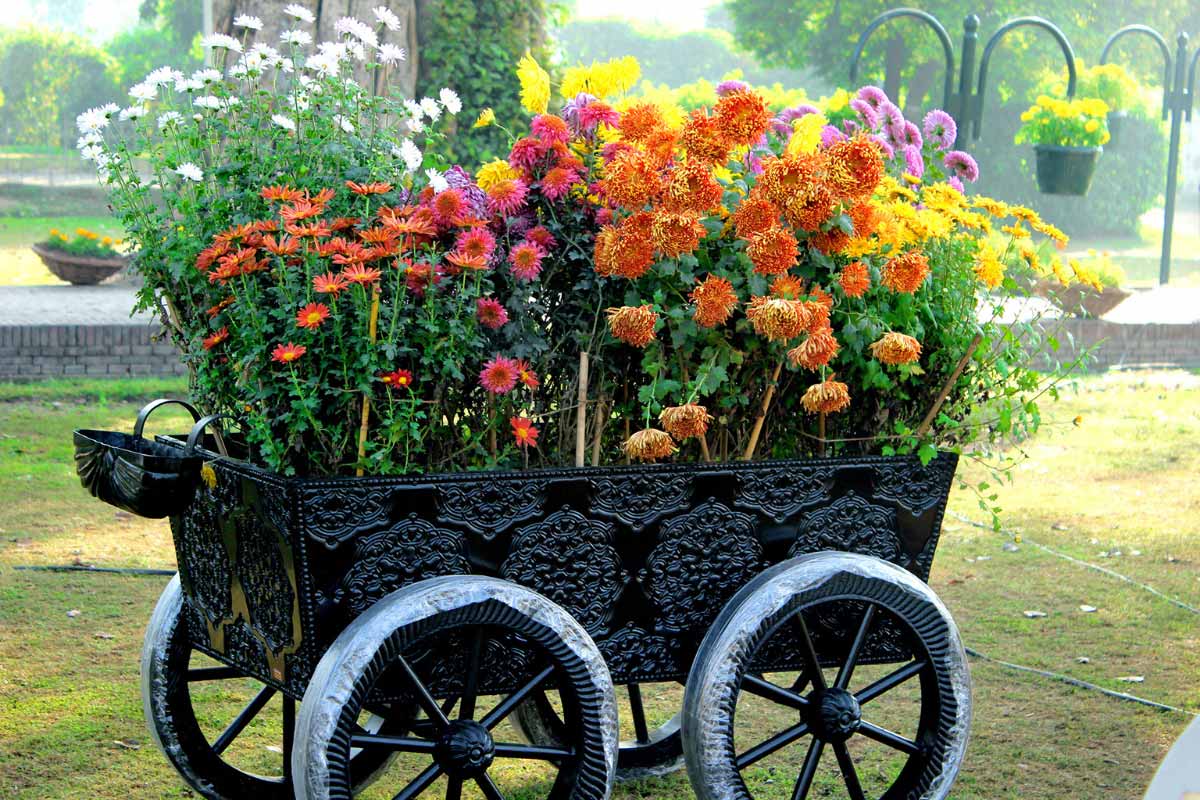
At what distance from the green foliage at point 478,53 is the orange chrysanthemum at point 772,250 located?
6253 millimetres

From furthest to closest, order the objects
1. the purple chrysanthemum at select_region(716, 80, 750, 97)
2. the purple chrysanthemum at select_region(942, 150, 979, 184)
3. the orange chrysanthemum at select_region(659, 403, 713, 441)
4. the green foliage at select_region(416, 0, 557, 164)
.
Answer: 1. the green foliage at select_region(416, 0, 557, 164)
2. the purple chrysanthemum at select_region(942, 150, 979, 184)
3. the purple chrysanthemum at select_region(716, 80, 750, 97)
4. the orange chrysanthemum at select_region(659, 403, 713, 441)

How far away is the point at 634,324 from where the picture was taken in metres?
2.34

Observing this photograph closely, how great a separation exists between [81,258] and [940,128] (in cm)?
974

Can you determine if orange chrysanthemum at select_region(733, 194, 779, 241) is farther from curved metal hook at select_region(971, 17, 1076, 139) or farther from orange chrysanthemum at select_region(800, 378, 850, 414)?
curved metal hook at select_region(971, 17, 1076, 139)

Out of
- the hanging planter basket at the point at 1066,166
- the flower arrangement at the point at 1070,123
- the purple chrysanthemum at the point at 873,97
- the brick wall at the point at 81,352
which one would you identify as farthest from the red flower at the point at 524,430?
the hanging planter basket at the point at 1066,166

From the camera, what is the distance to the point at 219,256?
2367mm

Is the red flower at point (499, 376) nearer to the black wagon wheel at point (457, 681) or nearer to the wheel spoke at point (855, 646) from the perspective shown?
the black wagon wheel at point (457, 681)

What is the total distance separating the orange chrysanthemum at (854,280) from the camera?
2.46 meters

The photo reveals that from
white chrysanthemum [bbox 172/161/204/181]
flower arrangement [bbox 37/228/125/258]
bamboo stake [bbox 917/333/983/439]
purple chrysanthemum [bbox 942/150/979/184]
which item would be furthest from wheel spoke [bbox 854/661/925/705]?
flower arrangement [bbox 37/228/125/258]

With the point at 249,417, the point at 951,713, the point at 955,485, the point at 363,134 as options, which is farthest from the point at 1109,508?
the point at 249,417

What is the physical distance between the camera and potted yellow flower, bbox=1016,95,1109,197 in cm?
938

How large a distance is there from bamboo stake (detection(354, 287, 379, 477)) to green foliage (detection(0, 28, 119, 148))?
33059 mm

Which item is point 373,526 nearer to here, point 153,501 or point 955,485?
point 153,501

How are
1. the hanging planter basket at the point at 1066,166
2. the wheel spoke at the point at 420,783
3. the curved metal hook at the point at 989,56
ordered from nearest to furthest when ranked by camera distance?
the wheel spoke at the point at 420,783, the curved metal hook at the point at 989,56, the hanging planter basket at the point at 1066,166
